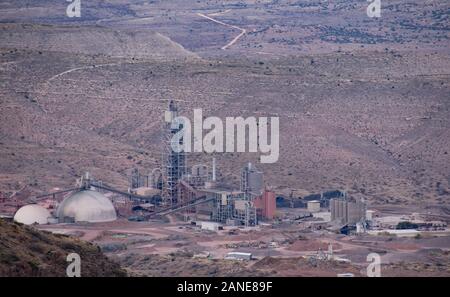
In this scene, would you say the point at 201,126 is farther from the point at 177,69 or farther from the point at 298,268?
the point at 298,268

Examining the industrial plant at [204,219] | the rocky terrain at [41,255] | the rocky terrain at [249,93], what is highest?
the rocky terrain at [249,93]

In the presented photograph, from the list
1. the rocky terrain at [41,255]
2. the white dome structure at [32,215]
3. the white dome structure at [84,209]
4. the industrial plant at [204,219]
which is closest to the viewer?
the rocky terrain at [41,255]

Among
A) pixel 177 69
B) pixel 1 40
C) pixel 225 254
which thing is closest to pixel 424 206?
pixel 225 254

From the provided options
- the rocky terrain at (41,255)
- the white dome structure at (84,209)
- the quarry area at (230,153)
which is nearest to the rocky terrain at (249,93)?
the quarry area at (230,153)

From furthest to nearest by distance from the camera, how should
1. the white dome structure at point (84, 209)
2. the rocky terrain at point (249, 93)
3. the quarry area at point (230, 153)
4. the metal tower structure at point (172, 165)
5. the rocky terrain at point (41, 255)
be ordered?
the rocky terrain at point (249, 93), the metal tower structure at point (172, 165), the white dome structure at point (84, 209), the quarry area at point (230, 153), the rocky terrain at point (41, 255)

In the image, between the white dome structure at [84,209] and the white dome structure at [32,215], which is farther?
the white dome structure at [84,209]

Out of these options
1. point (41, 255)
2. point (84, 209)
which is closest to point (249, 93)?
point (84, 209)

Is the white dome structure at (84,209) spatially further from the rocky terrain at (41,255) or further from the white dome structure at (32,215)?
the rocky terrain at (41,255)

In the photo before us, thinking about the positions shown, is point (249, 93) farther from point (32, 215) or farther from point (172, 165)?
point (32, 215)
